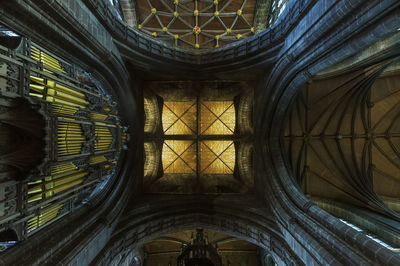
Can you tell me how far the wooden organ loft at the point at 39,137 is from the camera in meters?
4.54

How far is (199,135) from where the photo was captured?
1352 centimetres

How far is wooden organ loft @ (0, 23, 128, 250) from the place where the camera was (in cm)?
454

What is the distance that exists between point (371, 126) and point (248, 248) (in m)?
10.8

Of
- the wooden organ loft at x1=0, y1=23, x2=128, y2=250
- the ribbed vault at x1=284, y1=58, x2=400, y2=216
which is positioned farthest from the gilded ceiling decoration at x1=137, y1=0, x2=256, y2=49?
the wooden organ loft at x1=0, y1=23, x2=128, y2=250

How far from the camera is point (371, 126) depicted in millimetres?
12844

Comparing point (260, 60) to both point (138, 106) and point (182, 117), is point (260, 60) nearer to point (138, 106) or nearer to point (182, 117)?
point (182, 117)

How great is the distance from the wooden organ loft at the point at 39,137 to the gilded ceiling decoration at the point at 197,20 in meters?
9.32

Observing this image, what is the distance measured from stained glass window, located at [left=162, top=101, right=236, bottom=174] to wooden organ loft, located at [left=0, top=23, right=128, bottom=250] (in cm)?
653

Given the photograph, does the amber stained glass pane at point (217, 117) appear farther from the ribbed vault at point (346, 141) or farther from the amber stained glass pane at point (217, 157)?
the ribbed vault at point (346, 141)

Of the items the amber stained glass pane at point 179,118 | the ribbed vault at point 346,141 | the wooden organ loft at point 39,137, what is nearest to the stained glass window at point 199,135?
the amber stained glass pane at point 179,118

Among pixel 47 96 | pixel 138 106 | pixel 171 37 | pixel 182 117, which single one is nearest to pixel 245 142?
pixel 182 117

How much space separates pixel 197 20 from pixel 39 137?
44.5 ft

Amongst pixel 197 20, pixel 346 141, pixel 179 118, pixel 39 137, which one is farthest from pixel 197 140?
pixel 39 137

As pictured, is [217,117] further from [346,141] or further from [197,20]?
[346,141]
